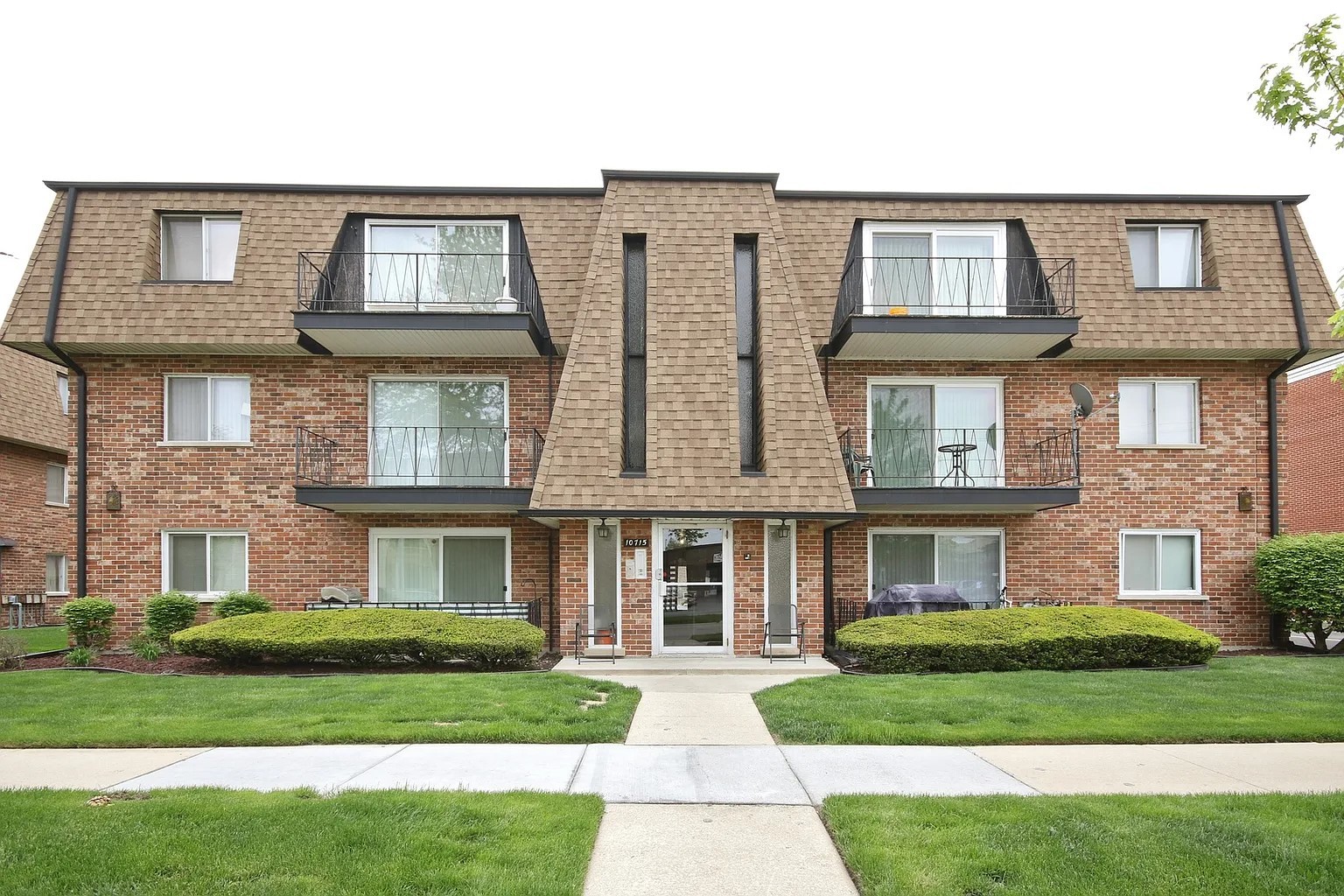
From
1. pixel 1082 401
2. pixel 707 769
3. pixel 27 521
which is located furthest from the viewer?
pixel 27 521

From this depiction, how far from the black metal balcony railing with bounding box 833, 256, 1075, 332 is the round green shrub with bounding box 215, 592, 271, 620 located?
1019 centimetres

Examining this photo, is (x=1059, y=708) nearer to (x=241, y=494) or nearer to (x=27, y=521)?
(x=241, y=494)

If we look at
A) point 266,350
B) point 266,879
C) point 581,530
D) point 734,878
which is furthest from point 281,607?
point 734,878

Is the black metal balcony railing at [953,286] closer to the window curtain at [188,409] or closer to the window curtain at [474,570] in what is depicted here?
the window curtain at [474,570]

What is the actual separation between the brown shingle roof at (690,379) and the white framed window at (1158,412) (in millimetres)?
5722

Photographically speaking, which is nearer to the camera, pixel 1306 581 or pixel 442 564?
pixel 1306 581

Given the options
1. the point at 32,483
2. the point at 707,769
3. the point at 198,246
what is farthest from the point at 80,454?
the point at 707,769

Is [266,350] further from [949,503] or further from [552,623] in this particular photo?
[949,503]

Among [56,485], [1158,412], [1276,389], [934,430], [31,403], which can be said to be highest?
[31,403]

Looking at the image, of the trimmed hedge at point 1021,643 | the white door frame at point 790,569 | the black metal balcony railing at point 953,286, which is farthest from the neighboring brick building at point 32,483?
the trimmed hedge at point 1021,643

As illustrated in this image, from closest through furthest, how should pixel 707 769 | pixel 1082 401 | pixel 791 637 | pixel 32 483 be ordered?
1. pixel 707 769
2. pixel 791 637
3. pixel 1082 401
4. pixel 32 483

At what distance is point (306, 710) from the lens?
8.62 metres

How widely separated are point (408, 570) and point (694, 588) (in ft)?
16.2

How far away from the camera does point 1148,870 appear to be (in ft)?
14.9
